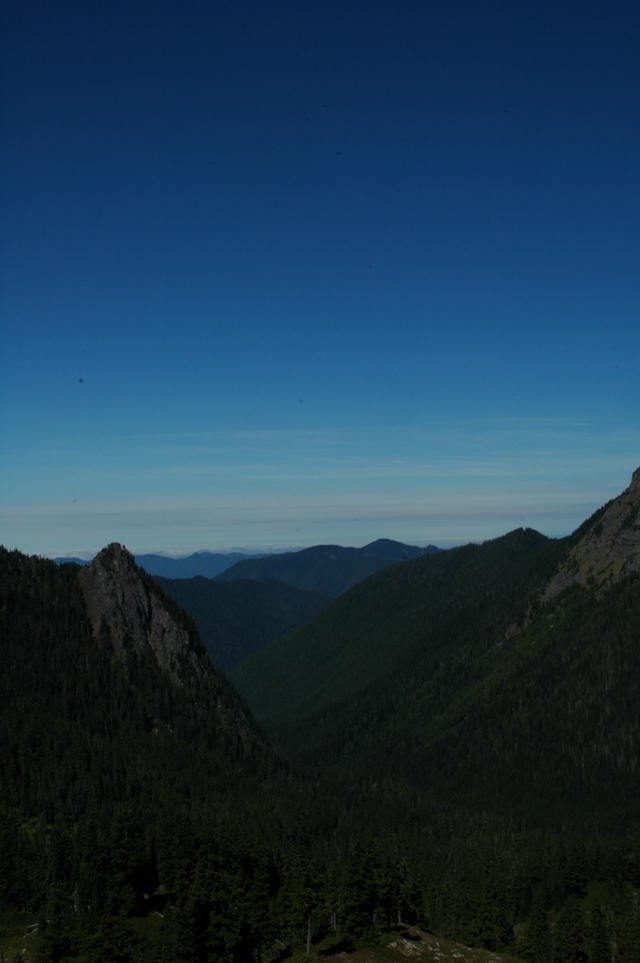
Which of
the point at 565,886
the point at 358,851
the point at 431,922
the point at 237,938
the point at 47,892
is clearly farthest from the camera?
the point at 565,886

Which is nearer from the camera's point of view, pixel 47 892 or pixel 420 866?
pixel 47 892

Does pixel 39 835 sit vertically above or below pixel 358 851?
below

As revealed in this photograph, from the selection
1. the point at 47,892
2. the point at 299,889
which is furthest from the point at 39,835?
the point at 299,889

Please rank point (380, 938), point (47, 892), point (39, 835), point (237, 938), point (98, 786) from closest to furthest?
point (237, 938) < point (380, 938) < point (47, 892) < point (39, 835) < point (98, 786)

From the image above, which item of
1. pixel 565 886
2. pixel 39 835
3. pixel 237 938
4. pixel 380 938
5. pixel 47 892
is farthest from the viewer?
pixel 565 886

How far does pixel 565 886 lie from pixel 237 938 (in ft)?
314

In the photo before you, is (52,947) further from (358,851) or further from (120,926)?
(358,851)

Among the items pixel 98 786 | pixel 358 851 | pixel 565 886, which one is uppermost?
pixel 358 851

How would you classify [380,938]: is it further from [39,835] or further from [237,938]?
[39,835]

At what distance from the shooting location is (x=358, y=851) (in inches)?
4250

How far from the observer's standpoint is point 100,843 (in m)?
126

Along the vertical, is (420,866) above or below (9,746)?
below

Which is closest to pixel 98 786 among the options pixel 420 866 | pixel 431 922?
pixel 420 866

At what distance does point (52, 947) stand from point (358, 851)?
39.5 m
